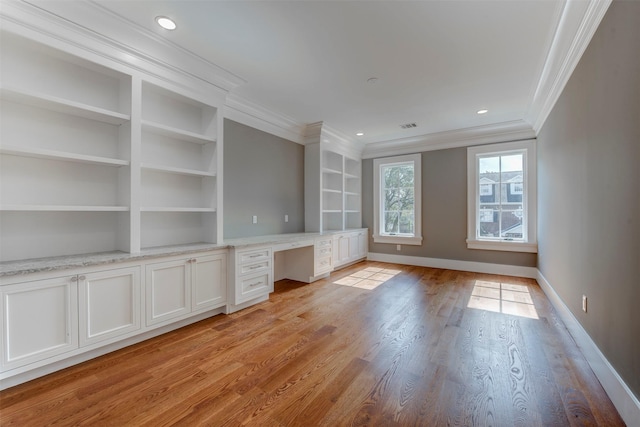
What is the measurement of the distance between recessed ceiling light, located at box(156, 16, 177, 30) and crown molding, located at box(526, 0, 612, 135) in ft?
10.0

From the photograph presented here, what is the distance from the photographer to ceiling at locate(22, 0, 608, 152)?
208 centimetres

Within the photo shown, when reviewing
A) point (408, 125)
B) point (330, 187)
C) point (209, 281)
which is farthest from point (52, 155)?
point (408, 125)

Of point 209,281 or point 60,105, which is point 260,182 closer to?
point 209,281

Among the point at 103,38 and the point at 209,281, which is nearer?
the point at 103,38

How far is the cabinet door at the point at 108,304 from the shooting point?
6.77ft

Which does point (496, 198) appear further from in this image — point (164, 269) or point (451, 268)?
point (164, 269)

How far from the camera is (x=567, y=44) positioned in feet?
7.54

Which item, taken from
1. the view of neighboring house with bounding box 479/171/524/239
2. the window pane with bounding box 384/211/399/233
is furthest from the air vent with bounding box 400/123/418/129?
the window pane with bounding box 384/211/399/233

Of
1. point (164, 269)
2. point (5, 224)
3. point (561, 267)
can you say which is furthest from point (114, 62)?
point (561, 267)

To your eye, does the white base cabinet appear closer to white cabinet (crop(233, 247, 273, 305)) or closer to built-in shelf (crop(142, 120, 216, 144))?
white cabinet (crop(233, 247, 273, 305))

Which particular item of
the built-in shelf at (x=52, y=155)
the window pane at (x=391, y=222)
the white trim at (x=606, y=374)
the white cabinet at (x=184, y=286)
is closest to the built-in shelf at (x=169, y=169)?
the built-in shelf at (x=52, y=155)

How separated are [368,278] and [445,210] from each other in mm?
2207

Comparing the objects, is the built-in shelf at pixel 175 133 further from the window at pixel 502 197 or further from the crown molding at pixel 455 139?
the window at pixel 502 197

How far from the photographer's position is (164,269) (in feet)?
8.32
